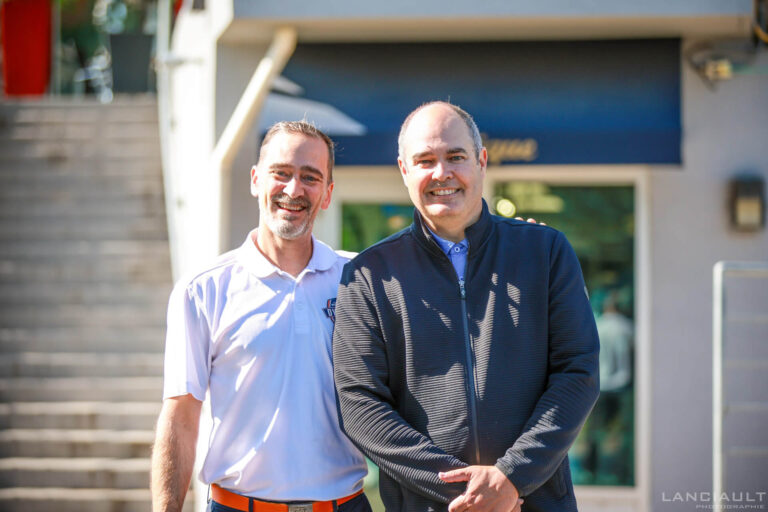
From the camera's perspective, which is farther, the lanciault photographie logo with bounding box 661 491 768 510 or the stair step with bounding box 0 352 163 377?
the stair step with bounding box 0 352 163 377

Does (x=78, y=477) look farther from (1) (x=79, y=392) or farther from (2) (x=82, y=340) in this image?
(2) (x=82, y=340)

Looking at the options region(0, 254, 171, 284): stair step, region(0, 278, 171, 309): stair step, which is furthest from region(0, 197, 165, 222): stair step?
region(0, 278, 171, 309): stair step

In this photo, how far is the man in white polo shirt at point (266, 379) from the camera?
255 centimetres

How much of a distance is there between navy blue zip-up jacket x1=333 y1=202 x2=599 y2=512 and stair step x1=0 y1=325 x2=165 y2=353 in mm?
5302

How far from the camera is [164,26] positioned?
824cm

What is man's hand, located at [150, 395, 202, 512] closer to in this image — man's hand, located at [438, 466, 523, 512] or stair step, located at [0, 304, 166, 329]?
man's hand, located at [438, 466, 523, 512]

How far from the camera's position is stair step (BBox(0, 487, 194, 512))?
19.7 feet

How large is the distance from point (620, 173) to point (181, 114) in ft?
13.4

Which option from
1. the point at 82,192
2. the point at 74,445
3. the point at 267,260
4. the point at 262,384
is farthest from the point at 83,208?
the point at 262,384

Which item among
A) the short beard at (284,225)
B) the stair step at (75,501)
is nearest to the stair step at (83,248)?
the stair step at (75,501)

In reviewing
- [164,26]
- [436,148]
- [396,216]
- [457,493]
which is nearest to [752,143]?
[396,216]

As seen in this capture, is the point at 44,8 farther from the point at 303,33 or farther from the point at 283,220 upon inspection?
the point at 283,220

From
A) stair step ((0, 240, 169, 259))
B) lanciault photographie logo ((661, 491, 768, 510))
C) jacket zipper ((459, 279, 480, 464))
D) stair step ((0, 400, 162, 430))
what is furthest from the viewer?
stair step ((0, 240, 169, 259))

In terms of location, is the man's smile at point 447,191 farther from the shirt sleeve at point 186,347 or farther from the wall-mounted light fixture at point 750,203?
the wall-mounted light fixture at point 750,203
